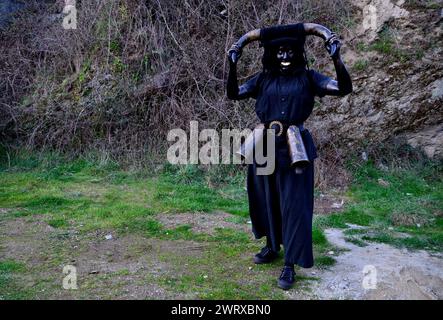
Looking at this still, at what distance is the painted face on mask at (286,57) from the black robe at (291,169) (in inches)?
3.2

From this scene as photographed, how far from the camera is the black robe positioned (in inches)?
142

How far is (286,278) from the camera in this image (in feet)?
12.3

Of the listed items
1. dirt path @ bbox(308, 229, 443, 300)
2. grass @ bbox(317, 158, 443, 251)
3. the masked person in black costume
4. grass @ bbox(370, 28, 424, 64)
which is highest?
grass @ bbox(370, 28, 424, 64)

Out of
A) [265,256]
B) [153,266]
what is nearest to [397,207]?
[265,256]

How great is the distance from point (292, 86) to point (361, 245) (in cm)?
200

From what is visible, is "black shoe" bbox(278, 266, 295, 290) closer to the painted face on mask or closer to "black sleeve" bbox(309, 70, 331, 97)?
"black sleeve" bbox(309, 70, 331, 97)

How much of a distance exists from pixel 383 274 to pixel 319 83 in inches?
66.9

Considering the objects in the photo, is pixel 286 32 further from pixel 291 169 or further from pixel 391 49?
pixel 391 49

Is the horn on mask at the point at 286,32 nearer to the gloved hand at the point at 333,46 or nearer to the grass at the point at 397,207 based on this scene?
the gloved hand at the point at 333,46

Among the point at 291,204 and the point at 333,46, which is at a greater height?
the point at 333,46

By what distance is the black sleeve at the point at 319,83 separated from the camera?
11.6 ft

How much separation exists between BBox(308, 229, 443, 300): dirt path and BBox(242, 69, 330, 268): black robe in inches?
14.3

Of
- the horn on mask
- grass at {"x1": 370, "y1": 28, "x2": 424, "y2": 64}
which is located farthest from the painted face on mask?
grass at {"x1": 370, "y1": 28, "x2": 424, "y2": 64}

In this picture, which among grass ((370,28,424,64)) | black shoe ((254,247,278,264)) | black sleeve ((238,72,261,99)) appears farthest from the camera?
grass ((370,28,424,64))
